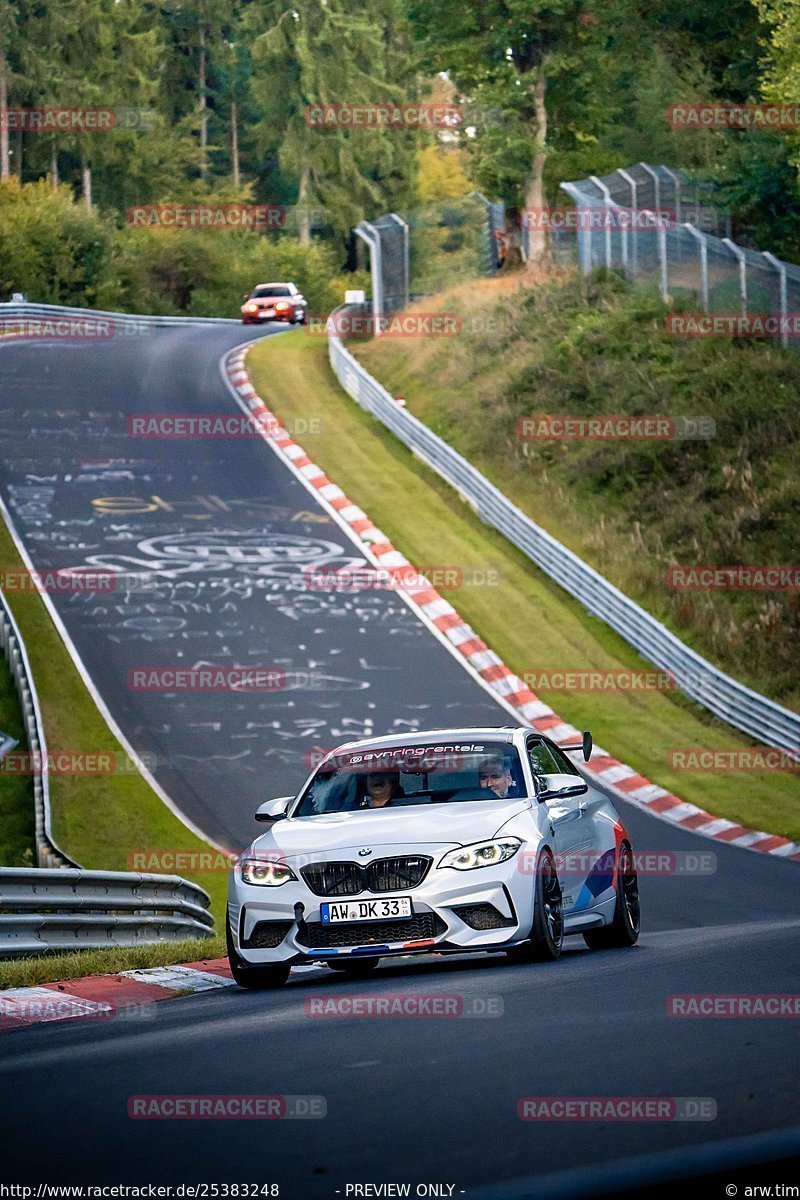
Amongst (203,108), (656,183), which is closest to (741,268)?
(656,183)

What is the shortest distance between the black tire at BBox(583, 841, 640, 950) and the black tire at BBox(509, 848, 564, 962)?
3.32ft

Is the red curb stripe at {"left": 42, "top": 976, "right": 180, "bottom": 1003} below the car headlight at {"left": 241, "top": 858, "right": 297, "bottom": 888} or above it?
below

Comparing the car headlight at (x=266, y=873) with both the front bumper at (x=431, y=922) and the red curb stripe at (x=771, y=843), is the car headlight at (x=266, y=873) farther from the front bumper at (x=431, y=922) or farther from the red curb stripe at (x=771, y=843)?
the red curb stripe at (x=771, y=843)

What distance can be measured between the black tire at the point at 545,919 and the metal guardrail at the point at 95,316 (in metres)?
47.5

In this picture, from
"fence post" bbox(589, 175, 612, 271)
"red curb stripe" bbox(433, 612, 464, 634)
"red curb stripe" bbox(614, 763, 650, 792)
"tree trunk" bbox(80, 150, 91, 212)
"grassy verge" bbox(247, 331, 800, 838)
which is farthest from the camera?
"tree trunk" bbox(80, 150, 91, 212)

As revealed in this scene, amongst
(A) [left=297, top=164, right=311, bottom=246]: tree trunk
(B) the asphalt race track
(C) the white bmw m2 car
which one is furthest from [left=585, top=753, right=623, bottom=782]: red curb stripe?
(A) [left=297, top=164, right=311, bottom=246]: tree trunk

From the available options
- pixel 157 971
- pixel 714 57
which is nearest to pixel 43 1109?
pixel 157 971

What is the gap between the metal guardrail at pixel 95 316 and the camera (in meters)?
55.9

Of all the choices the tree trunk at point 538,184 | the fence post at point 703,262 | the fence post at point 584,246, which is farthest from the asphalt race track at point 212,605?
the tree trunk at point 538,184

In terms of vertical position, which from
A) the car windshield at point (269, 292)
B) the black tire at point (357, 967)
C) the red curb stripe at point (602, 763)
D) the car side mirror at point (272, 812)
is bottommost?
the red curb stripe at point (602, 763)

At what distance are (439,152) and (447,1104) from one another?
10969 cm

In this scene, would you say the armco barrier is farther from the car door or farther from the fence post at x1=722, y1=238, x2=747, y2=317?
the car door

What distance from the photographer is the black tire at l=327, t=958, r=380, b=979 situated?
10.2 meters

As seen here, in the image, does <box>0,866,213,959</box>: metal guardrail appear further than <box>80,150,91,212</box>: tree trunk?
No
